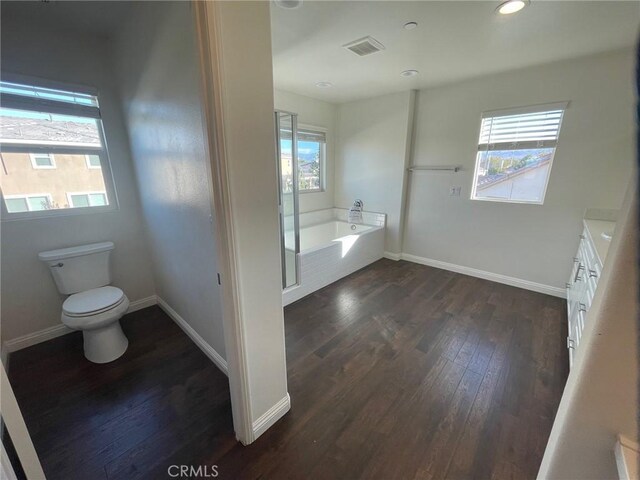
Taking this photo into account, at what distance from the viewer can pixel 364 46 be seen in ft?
6.98

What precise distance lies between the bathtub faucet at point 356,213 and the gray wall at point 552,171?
75 centimetres

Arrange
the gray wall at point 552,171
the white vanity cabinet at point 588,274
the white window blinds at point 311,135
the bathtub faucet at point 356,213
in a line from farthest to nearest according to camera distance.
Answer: the bathtub faucet at point 356,213, the white window blinds at point 311,135, the gray wall at point 552,171, the white vanity cabinet at point 588,274

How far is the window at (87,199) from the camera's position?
2.12m

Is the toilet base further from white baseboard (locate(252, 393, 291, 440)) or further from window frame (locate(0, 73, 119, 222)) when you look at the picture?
white baseboard (locate(252, 393, 291, 440))

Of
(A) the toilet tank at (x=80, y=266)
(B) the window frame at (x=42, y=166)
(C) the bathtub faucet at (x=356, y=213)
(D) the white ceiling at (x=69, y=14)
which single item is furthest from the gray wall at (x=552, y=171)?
(B) the window frame at (x=42, y=166)

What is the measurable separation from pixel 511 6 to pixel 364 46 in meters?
0.99

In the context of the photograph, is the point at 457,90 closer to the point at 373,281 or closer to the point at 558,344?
the point at 373,281

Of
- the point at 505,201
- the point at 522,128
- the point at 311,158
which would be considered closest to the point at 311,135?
the point at 311,158

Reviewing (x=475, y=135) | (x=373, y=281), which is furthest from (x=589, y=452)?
(x=475, y=135)

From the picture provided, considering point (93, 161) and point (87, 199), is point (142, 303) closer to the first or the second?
point (87, 199)

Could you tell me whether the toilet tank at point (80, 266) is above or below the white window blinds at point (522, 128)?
below

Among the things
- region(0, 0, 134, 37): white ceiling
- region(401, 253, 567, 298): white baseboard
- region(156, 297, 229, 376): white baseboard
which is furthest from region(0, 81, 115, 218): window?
region(401, 253, 567, 298): white baseboard

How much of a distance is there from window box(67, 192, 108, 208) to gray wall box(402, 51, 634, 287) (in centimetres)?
360

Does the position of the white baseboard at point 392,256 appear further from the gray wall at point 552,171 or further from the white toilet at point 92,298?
the white toilet at point 92,298
